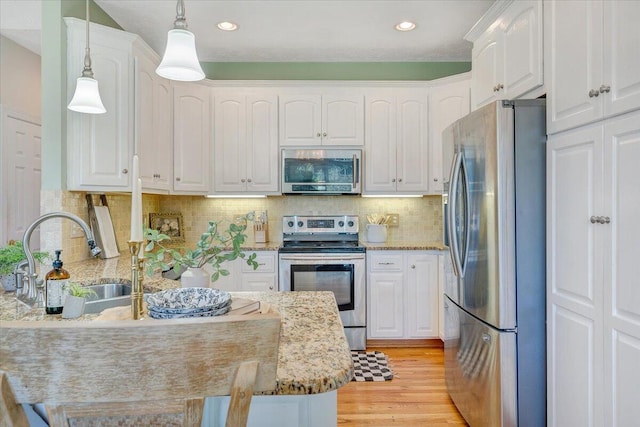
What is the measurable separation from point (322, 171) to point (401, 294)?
1.30 metres

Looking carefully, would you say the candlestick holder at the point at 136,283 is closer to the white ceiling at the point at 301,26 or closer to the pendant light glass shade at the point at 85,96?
the pendant light glass shade at the point at 85,96

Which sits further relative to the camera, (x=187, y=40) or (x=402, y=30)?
(x=402, y=30)

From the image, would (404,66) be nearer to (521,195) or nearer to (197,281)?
(521,195)

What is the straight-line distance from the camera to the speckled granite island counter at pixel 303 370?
0.80 meters

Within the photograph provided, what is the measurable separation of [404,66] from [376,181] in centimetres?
122

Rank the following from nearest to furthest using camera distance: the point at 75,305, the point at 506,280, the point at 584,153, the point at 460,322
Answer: the point at 75,305, the point at 584,153, the point at 506,280, the point at 460,322

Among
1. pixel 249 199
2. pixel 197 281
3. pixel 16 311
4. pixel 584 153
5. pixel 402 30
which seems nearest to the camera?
pixel 197 281

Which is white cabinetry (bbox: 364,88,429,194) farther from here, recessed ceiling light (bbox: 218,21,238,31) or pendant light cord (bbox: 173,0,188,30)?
pendant light cord (bbox: 173,0,188,30)

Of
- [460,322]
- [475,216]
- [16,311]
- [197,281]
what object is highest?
[475,216]

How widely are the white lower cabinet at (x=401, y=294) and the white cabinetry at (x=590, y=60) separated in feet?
5.97

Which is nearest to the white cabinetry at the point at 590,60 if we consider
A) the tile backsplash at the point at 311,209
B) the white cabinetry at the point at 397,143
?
the white cabinetry at the point at 397,143

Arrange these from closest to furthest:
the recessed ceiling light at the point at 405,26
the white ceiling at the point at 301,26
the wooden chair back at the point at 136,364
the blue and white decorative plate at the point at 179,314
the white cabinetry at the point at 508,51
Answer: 1. the wooden chair back at the point at 136,364
2. the blue and white decorative plate at the point at 179,314
3. the white cabinetry at the point at 508,51
4. the white ceiling at the point at 301,26
5. the recessed ceiling light at the point at 405,26

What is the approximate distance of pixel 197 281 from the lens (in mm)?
1202

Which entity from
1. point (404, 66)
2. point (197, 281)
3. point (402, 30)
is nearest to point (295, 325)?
point (197, 281)
